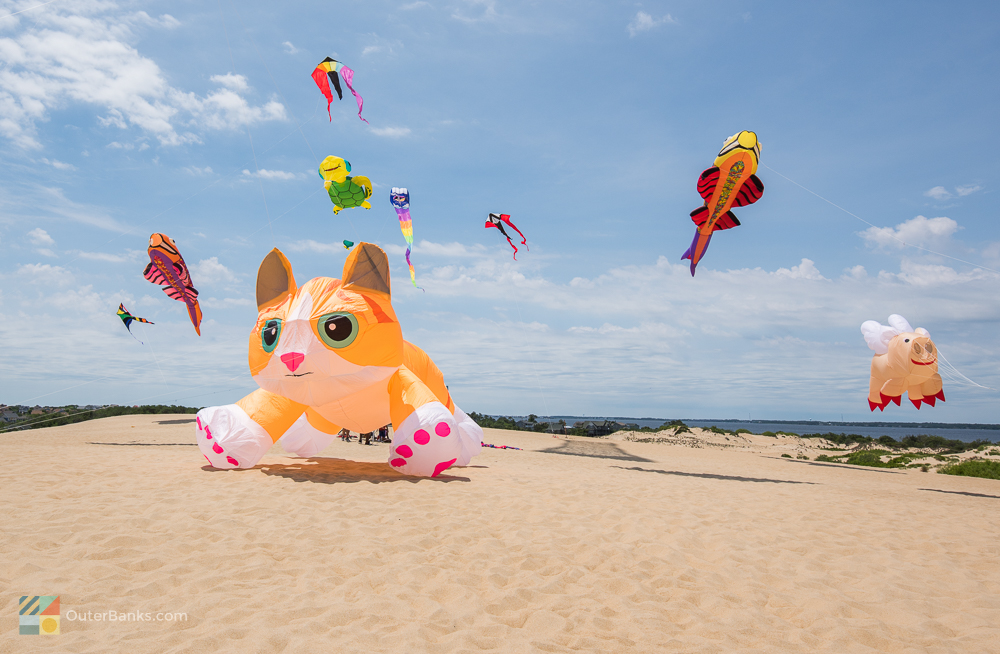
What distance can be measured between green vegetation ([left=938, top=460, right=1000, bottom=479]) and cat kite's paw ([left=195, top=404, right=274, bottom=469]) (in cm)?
2033

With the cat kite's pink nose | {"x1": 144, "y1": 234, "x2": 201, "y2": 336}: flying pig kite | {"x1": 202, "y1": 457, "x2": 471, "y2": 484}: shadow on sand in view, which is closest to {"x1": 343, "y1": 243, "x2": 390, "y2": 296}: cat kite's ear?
the cat kite's pink nose

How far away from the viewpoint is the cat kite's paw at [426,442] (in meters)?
7.64

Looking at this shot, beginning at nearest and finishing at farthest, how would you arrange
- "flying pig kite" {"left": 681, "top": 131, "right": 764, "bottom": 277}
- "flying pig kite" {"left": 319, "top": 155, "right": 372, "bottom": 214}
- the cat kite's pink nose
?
the cat kite's pink nose → "flying pig kite" {"left": 681, "top": 131, "right": 764, "bottom": 277} → "flying pig kite" {"left": 319, "top": 155, "right": 372, "bottom": 214}

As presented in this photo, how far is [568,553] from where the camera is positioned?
4.96 metres

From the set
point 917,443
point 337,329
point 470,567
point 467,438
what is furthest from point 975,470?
point 337,329

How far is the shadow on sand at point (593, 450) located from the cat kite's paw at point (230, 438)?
12.0 metres

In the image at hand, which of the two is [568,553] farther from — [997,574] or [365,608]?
[997,574]

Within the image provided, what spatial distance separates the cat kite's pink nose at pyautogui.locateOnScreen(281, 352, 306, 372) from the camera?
746 cm

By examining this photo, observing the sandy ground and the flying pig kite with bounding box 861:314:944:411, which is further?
the flying pig kite with bounding box 861:314:944:411

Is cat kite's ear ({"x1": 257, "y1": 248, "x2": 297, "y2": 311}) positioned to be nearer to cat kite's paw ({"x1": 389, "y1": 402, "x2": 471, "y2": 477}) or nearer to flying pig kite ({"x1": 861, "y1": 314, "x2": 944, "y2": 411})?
cat kite's paw ({"x1": 389, "y1": 402, "x2": 471, "y2": 477})

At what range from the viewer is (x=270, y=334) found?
7805mm

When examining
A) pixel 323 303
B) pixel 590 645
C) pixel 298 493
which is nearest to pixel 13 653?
pixel 590 645

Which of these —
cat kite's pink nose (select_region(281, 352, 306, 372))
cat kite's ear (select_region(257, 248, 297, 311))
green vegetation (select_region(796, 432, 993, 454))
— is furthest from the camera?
green vegetation (select_region(796, 432, 993, 454))

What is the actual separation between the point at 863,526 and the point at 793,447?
23.8 metres
